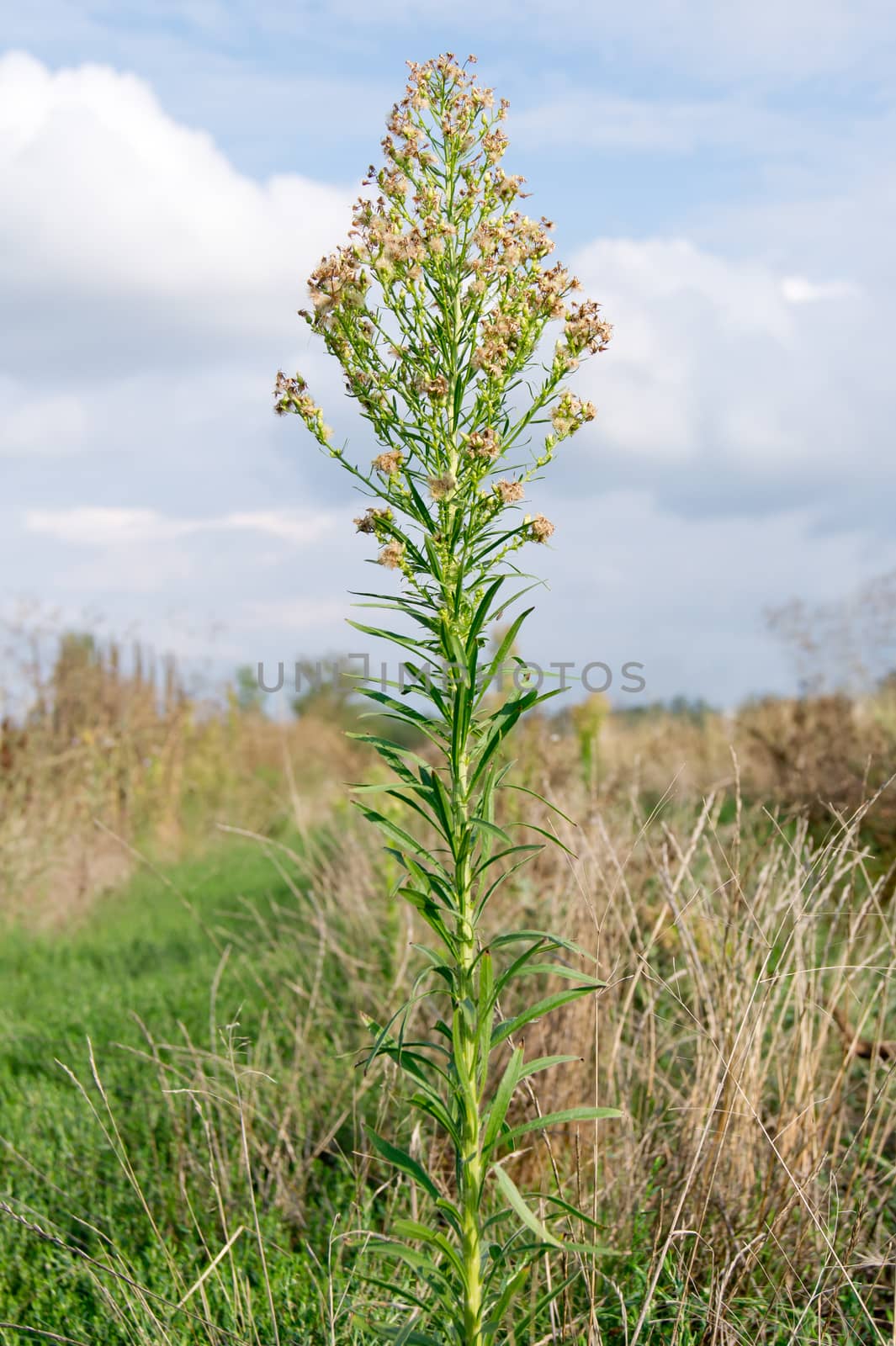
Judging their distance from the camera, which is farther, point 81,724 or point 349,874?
point 81,724

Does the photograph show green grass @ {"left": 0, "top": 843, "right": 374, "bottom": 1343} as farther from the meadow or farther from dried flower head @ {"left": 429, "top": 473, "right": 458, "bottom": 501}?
dried flower head @ {"left": 429, "top": 473, "right": 458, "bottom": 501}

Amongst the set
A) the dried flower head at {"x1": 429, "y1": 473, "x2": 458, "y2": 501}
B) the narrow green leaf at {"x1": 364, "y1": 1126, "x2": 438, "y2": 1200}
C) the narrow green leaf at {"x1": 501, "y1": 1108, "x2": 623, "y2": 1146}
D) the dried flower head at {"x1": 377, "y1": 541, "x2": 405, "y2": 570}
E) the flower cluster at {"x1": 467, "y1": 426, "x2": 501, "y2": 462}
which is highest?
the flower cluster at {"x1": 467, "y1": 426, "x2": 501, "y2": 462}

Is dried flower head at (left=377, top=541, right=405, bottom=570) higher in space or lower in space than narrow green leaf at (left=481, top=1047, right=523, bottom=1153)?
higher

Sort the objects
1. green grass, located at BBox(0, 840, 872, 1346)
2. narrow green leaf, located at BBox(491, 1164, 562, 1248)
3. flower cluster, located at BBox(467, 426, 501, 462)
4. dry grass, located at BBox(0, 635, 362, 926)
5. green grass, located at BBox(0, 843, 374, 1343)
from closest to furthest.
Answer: narrow green leaf, located at BBox(491, 1164, 562, 1248) → flower cluster, located at BBox(467, 426, 501, 462) → green grass, located at BBox(0, 840, 872, 1346) → green grass, located at BBox(0, 843, 374, 1343) → dry grass, located at BBox(0, 635, 362, 926)

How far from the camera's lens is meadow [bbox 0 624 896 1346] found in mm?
2582

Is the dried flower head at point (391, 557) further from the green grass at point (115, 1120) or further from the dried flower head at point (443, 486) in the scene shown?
the green grass at point (115, 1120)

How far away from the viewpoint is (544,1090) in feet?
11.1

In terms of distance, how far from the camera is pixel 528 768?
7039mm

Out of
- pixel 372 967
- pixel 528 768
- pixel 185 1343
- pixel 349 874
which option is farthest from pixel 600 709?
pixel 185 1343

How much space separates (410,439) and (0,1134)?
3.40 m

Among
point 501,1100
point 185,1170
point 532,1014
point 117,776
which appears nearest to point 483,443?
point 532,1014

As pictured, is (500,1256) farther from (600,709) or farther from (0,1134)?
(600,709)

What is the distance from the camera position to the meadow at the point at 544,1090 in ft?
8.47

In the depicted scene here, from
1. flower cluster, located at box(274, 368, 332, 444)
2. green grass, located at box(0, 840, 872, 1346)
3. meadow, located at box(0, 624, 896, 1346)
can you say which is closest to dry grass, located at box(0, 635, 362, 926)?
meadow, located at box(0, 624, 896, 1346)
